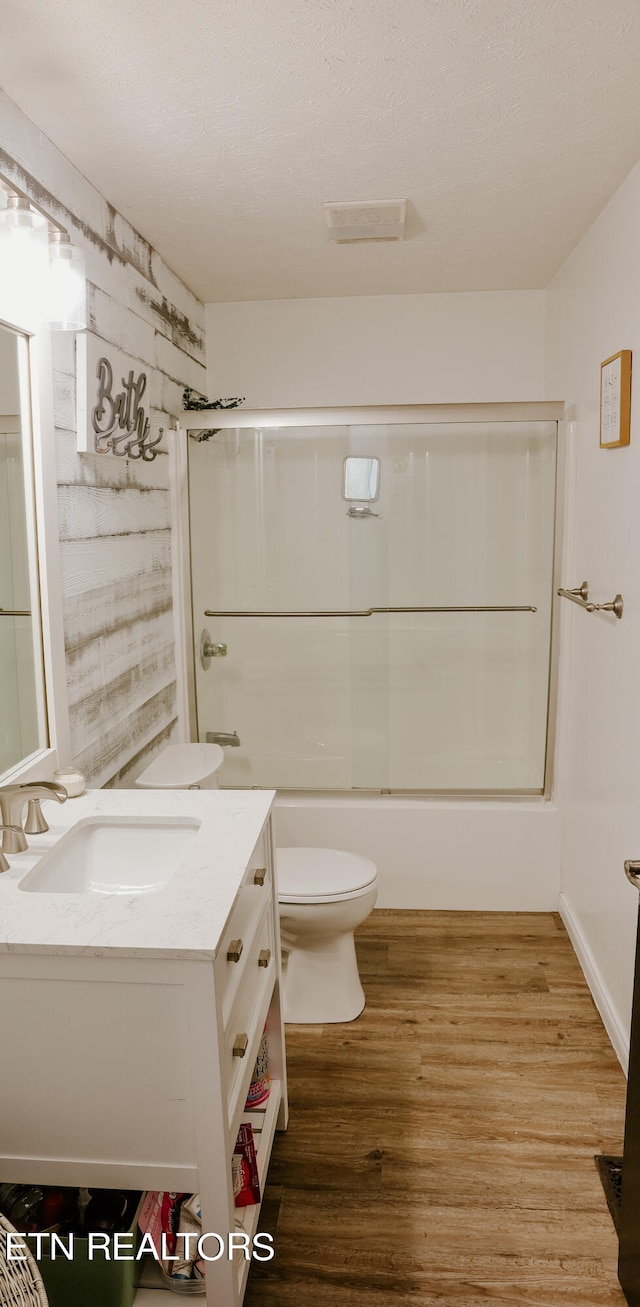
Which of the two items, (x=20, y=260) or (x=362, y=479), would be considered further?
(x=362, y=479)

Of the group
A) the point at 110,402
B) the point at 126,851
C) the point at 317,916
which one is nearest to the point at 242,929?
the point at 126,851

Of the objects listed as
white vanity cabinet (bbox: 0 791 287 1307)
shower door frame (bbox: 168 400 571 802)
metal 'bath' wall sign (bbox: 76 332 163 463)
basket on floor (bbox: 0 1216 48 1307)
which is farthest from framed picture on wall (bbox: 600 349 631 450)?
basket on floor (bbox: 0 1216 48 1307)

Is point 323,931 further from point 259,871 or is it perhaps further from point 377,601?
point 377,601

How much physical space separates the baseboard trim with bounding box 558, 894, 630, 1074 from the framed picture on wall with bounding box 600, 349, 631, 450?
1.48m

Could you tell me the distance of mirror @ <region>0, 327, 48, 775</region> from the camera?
5.85 feet

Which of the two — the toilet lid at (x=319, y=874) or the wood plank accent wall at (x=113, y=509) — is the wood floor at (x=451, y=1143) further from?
the wood plank accent wall at (x=113, y=509)

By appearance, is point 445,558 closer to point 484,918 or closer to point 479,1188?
point 484,918

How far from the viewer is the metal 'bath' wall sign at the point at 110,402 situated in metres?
2.12

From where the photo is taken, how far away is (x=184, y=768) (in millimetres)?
2676

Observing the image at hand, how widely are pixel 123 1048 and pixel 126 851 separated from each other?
0.49 meters

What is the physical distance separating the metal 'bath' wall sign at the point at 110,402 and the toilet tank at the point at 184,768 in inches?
35.5

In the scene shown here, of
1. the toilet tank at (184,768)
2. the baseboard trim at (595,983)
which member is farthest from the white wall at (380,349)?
the baseboard trim at (595,983)

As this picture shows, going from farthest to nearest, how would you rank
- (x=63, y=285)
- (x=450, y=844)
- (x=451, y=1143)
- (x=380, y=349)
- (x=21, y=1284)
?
1. (x=380, y=349)
2. (x=450, y=844)
3. (x=451, y=1143)
4. (x=63, y=285)
5. (x=21, y=1284)

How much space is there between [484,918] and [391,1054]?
2.87ft
